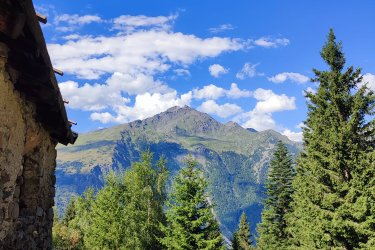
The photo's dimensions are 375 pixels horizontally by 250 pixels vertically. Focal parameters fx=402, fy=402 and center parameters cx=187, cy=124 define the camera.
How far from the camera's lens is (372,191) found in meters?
18.0

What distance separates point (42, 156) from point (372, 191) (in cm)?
1503

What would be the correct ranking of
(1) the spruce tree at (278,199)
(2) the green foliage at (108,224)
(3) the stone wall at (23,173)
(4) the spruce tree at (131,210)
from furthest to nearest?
(1) the spruce tree at (278,199), (4) the spruce tree at (131,210), (2) the green foliage at (108,224), (3) the stone wall at (23,173)

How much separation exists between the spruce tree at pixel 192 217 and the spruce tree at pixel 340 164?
6064 millimetres

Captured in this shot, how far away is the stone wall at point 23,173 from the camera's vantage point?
555 cm

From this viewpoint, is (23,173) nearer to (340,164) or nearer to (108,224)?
(340,164)

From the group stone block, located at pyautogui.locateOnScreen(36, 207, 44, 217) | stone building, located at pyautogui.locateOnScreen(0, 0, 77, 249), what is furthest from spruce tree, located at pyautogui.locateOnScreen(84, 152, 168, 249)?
stone block, located at pyautogui.locateOnScreen(36, 207, 44, 217)

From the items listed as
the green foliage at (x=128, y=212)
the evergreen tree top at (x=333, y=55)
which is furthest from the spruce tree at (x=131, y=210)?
the evergreen tree top at (x=333, y=55)

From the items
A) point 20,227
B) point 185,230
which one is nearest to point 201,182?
point 185,230

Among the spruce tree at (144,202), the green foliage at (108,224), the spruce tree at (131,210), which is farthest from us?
the spruce tree at (144,202)

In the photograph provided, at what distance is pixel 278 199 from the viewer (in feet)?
138

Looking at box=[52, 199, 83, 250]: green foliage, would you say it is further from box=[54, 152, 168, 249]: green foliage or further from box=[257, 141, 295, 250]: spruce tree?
box=[257, 141, 295, 250]: spruce tree

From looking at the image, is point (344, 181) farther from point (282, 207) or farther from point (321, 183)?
point (282, 207)

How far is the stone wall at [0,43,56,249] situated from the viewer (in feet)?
18.2

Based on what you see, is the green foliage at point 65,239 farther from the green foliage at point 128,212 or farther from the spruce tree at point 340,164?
the spruce tree at point 340,164
